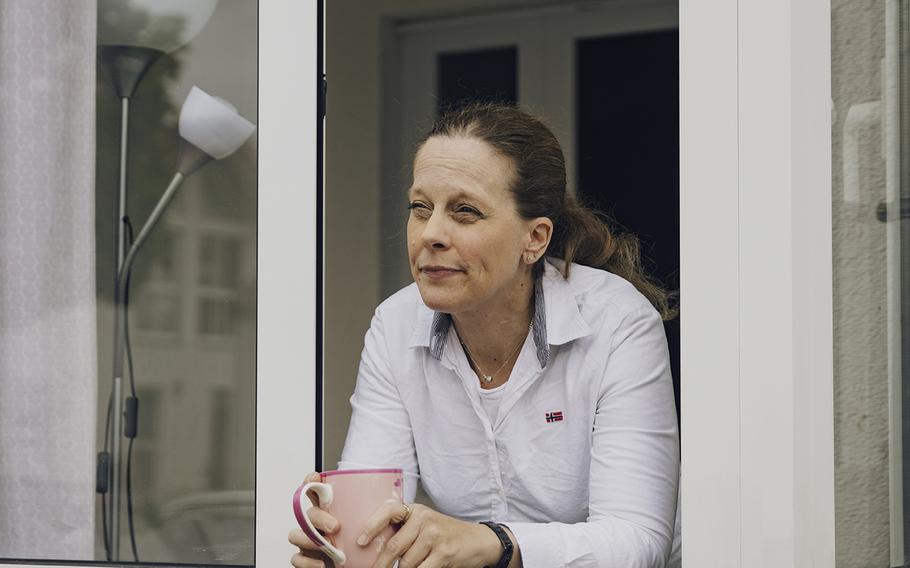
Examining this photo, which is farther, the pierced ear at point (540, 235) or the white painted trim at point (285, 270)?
the pierced ear at point (540, 235)

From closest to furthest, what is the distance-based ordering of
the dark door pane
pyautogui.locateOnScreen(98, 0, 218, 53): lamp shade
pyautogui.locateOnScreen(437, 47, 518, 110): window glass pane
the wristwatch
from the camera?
the wristwatch, pyautogui.locateOnScreen(98, 0, 218, 53): lamp shade, the dark door pane, pyautogui.locateOnScreen(437, 47, 518, 110): window glass pane

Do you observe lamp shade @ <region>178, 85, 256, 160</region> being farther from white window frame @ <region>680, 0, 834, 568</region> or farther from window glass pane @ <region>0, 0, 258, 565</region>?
white window frame @ <region>680, 0, 834, 568</region>

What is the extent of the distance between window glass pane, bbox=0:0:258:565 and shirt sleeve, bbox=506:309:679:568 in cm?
52

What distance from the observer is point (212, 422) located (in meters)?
1.79

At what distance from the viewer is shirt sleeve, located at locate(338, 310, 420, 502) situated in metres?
1.70

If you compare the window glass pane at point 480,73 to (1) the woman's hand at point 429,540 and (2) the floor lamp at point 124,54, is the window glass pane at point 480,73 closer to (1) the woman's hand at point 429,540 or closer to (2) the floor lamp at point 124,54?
(2) the floor lamp at point 124,54

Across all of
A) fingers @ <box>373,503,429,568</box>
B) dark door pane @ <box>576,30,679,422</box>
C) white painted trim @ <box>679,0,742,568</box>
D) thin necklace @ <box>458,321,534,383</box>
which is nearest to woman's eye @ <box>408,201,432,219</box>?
thin necklace @ <box>458,321,534,383</box>

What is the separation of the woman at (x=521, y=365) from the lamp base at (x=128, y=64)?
50 centimetres

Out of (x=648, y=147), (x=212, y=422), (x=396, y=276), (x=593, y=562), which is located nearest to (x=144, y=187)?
(x=212, y=422)

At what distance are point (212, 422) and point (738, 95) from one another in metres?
0.98

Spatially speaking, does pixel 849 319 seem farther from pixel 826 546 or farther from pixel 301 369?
pixel 301 369

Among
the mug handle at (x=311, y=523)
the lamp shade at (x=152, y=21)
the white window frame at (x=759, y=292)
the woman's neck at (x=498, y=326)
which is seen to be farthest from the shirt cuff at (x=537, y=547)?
the lamp shade at (x=152, y=21)

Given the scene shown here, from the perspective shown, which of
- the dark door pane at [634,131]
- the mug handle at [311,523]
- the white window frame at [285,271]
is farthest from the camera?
the dark door pane at [634,131]

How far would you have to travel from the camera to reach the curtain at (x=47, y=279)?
187cm
